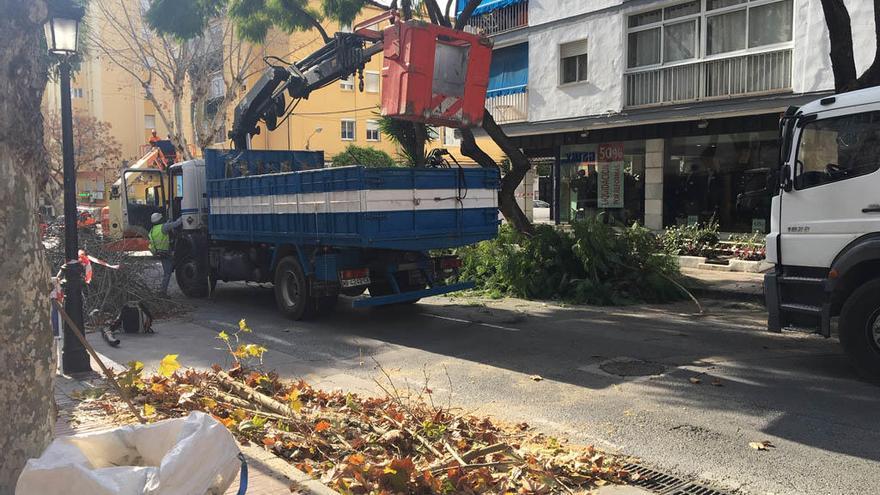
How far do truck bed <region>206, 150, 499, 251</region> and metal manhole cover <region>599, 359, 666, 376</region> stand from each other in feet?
10.2

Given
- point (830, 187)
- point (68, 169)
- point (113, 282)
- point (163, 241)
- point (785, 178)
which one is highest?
point (68, 169)

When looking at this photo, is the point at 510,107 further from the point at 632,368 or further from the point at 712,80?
the point at 632,368

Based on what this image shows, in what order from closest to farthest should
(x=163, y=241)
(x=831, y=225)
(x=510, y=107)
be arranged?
(x=831, y=225) < (x=163, y=241) < (x=510, y=107)

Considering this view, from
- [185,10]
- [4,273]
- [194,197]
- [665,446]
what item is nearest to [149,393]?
[4,273]

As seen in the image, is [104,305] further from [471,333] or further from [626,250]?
[626,250]

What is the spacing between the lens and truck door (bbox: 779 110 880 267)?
623cm

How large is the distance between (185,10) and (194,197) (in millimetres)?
3492

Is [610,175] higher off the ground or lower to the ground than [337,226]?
higher

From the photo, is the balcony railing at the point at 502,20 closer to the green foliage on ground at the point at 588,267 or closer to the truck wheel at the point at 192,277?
the green foliage on ground at the point at 588,267

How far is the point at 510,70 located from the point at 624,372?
636 inches

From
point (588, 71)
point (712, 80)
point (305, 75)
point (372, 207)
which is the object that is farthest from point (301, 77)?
point (712, 80)

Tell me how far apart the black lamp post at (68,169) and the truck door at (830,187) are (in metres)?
7.29

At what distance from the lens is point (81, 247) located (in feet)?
37.7

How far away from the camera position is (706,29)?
16.6 m
